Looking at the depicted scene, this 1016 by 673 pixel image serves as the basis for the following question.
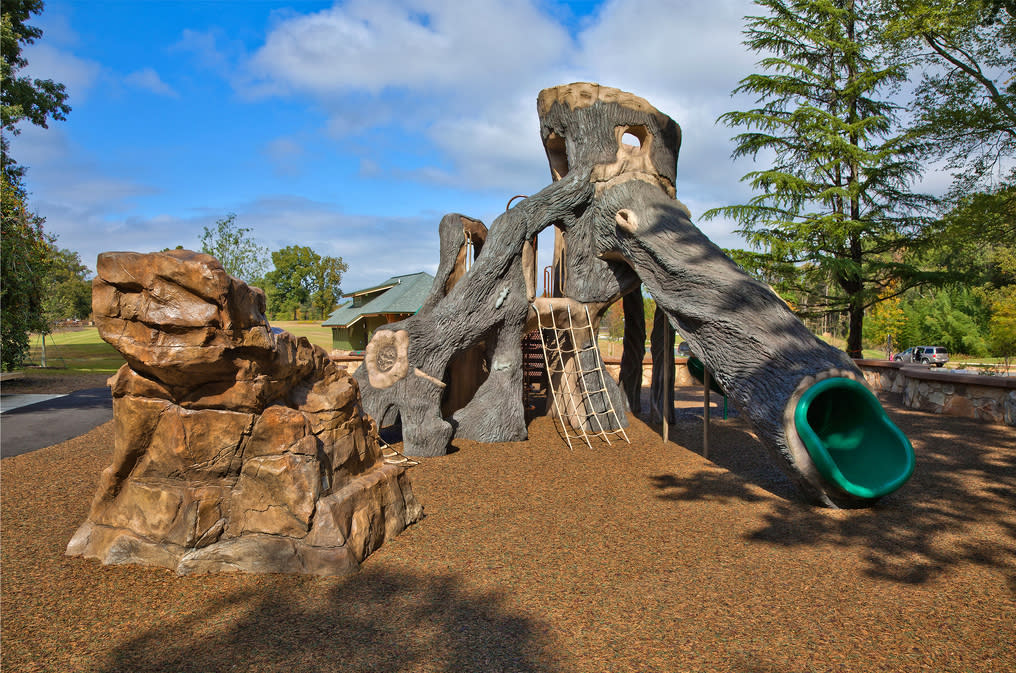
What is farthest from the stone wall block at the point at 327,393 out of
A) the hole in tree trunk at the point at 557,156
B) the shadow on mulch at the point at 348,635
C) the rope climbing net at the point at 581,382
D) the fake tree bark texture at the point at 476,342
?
the hole in tree trunk at the point at 557,156

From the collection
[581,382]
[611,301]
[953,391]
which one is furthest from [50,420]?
[953,391]

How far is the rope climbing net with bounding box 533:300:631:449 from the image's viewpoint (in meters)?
8.92

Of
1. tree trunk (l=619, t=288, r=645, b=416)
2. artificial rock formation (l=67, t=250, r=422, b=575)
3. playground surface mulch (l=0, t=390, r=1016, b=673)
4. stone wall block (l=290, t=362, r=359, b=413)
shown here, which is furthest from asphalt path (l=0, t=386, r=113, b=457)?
tree trunk (l=619, t=288, r=645, b=416)

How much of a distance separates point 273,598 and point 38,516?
3085 millimetres

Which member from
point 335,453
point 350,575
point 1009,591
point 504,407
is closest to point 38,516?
point 335,453

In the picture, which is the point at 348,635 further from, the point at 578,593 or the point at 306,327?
the point at 306,327

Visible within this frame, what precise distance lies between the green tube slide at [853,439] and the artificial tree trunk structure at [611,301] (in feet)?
0.07

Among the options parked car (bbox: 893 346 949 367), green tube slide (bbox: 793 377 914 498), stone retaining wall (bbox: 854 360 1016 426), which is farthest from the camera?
parked car (bbox: 893 346 949 367)

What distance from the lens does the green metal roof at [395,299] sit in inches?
862

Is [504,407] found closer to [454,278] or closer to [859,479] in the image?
[454,278]

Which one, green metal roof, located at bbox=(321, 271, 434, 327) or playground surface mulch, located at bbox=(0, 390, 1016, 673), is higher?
green metal roof, located at bbox=(321, 271, 434, 327)

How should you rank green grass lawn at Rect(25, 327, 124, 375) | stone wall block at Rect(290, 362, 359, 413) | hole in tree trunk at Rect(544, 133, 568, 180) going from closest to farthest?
stone wall block at Rect(290, 362, 359, 413) < hole in tree trunk at Rect(544, 133, 568, 180) < green grass lawn at Rect(25, 327, 124, 375)

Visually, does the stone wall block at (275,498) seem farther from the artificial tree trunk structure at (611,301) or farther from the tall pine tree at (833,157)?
the tall pine tree at (833,157)

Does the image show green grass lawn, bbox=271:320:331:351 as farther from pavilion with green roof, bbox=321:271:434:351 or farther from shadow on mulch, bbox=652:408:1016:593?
shadow on mulch, bbox=652:408:1016:593
